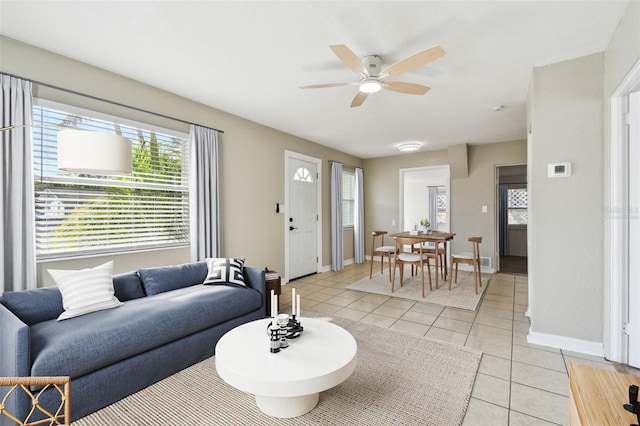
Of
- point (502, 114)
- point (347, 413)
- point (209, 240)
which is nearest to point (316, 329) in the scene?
point (347, 413)

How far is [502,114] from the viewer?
4184 mm

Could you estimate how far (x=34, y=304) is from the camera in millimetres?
2104

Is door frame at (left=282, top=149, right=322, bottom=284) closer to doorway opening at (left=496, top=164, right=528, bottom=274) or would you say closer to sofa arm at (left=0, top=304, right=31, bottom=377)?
sofa arm at (left=0, top=304, right=31, bottom=377)

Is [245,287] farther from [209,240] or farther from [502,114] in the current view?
[502,114]

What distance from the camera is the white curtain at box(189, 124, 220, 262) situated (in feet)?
11.7

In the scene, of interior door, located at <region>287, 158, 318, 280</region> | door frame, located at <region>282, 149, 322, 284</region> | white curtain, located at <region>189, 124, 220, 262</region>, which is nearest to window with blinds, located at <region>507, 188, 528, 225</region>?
door frame, located at <region>282, 149, 322, 284</region>

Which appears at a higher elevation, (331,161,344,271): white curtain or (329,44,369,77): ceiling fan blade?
(329,44,369,77): ceiling fan blade

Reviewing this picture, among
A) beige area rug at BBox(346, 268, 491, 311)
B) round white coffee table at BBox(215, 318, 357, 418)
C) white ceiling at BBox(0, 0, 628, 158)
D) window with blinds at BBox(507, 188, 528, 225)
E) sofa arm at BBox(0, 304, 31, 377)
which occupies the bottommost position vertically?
beige area rug at BBox(346, 268, 491, 311)

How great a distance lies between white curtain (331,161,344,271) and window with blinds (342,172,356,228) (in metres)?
0.53

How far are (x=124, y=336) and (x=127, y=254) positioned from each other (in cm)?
131

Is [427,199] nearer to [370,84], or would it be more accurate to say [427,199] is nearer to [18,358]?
[370,84]

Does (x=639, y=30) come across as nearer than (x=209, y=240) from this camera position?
Yes

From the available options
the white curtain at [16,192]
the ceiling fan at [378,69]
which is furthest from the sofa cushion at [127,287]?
the ceiling fan at [378,69]

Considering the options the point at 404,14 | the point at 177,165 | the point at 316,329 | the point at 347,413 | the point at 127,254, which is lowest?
the point at 347,413
